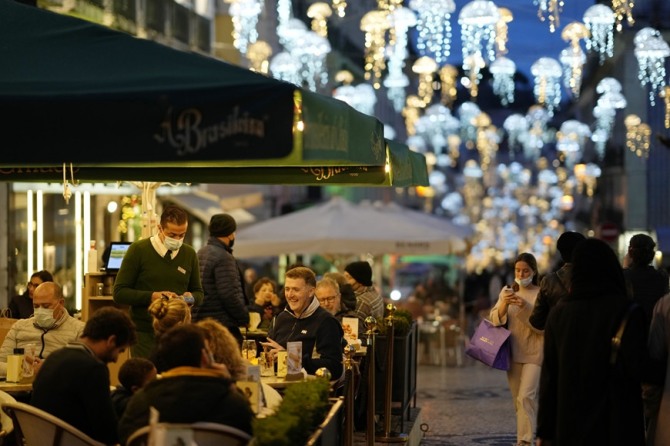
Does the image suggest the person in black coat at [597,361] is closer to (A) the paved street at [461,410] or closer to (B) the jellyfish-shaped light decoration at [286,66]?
(A) the paved street at [461,410]

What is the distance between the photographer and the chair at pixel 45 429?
7.93 meters

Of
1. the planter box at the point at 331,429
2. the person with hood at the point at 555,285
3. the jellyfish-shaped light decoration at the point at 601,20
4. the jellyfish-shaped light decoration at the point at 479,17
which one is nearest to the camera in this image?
the planter box at the point at 331,429

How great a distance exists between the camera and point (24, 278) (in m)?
24.3

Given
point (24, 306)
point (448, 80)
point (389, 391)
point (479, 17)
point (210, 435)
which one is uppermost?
point (448, 80)

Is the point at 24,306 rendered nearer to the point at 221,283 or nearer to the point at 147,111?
the point at 221,283

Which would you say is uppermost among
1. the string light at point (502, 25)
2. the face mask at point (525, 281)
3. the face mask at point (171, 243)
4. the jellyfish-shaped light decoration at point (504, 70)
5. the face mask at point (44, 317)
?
the string light at point (502, 25)

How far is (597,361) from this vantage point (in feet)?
26.9

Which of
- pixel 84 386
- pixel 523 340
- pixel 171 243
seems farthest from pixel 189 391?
pixel 523 340

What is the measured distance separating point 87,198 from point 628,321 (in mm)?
19867

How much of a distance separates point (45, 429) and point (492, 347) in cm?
616

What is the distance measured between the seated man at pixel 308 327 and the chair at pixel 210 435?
142 inches

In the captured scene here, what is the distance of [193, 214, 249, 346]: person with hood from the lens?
13.5m

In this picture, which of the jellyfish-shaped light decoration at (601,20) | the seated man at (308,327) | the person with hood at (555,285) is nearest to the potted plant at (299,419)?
the seated man at (308,327)

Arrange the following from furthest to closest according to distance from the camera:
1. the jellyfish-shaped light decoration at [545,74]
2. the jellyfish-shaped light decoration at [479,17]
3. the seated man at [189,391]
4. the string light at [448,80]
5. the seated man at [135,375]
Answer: the string light at [448,80]
the jellyfish-shaped light decoration at [545,74]
the jellyfish-shaped light decoration at [479,17]
the seated man at [135,375]
the seated man at [189,391]
